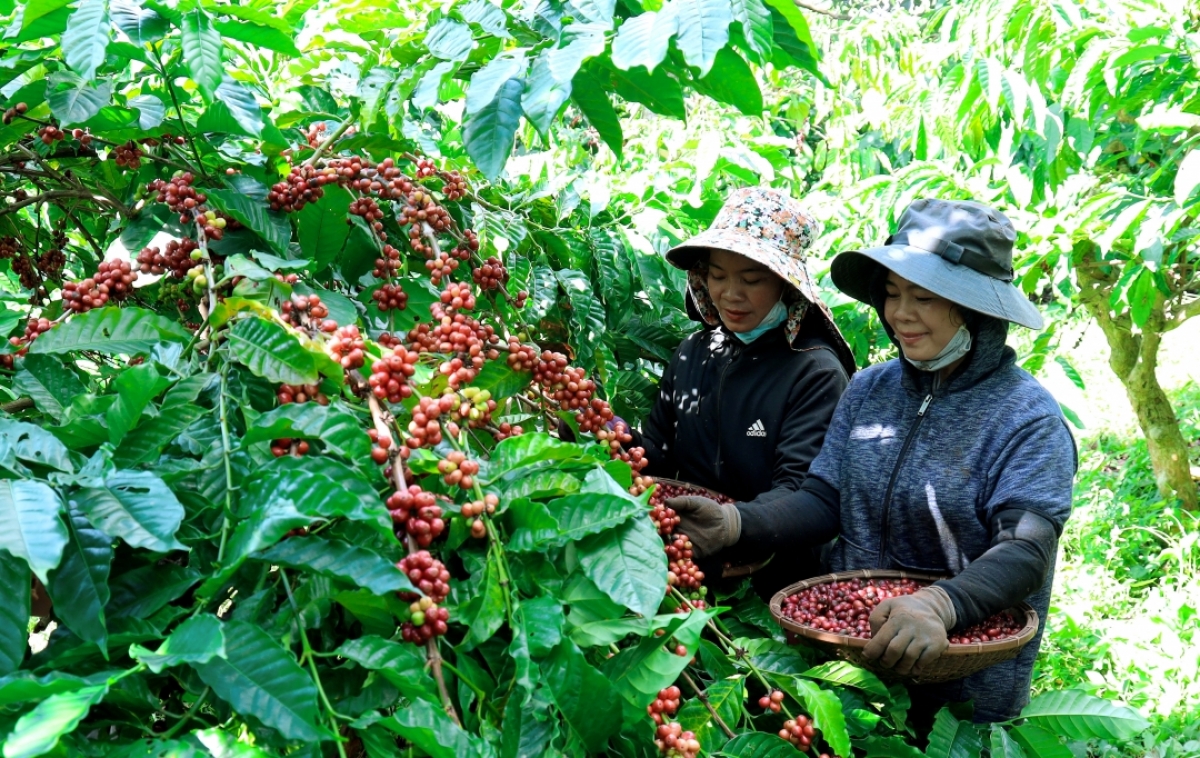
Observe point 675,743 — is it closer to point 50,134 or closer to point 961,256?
point 961,256

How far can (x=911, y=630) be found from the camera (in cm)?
155

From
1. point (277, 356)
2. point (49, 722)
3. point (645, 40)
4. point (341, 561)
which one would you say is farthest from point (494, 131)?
point (49, 722)

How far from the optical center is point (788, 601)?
5.90 ft

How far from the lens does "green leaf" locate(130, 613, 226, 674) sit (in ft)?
2.64

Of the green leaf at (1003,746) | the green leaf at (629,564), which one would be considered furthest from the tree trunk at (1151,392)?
the green leaf at (629,564)

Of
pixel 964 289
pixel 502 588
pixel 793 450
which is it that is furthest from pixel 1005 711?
pixel 502 588

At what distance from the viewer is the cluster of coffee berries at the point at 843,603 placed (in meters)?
1.70

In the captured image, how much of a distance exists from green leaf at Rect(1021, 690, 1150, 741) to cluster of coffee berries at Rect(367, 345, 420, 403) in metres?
1.29

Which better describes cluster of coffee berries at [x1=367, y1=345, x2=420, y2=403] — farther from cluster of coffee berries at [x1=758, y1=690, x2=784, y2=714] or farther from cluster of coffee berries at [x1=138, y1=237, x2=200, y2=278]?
cluster of coffee berries at [x1=758, y1=690, x2=784, y2=714]

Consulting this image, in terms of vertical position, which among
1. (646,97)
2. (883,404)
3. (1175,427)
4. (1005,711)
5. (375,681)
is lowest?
(1175,427)

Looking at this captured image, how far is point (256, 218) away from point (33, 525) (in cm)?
76

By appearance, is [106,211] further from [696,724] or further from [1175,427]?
[1175,427]

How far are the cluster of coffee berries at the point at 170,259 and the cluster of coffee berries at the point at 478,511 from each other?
0.65 m

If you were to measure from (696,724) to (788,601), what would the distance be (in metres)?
0.49
